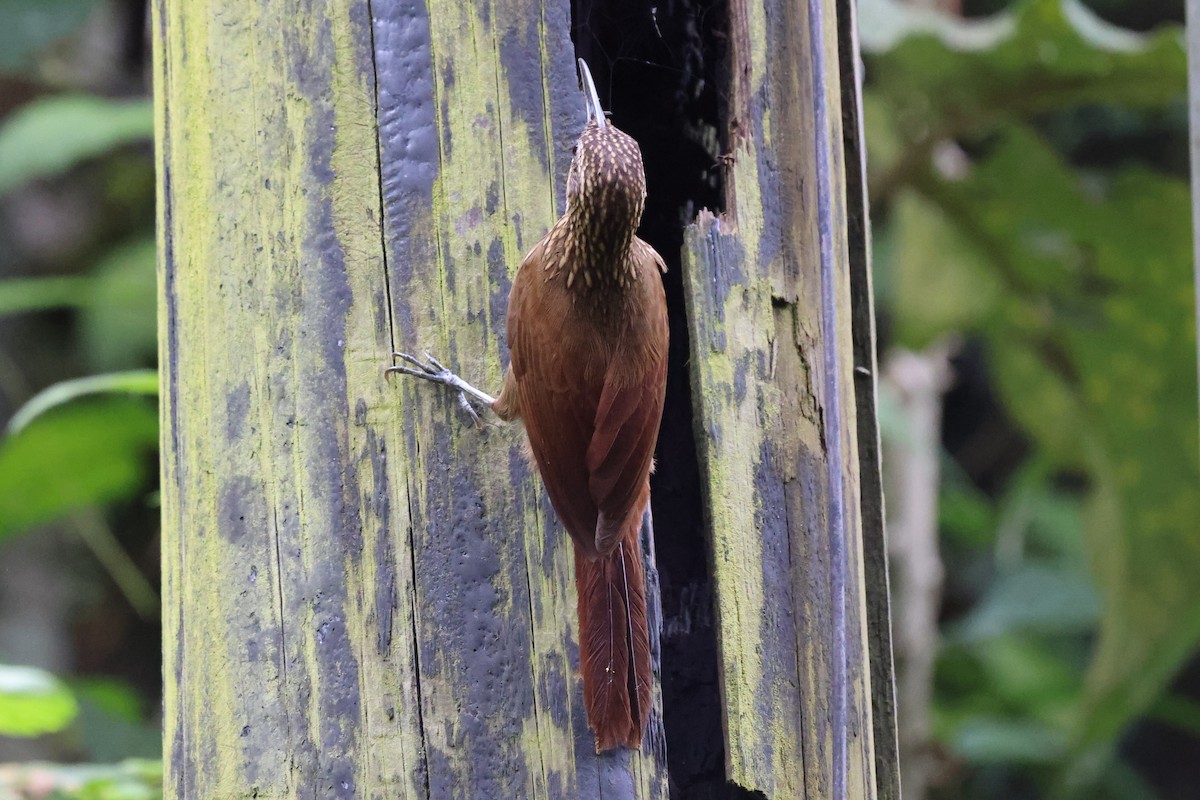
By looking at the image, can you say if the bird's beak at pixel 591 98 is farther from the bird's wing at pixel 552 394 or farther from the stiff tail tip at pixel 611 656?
the stiff tail tip at pixel 611 656

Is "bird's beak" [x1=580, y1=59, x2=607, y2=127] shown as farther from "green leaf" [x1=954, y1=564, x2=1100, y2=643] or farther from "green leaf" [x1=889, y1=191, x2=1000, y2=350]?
"green leaf" [x1=954, y1=564, x2=1100, y2=643]

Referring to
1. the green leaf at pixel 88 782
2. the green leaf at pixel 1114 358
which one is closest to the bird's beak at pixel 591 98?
the green leaf at pixel 88 782

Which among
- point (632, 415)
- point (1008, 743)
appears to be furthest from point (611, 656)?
point (1008, 743)

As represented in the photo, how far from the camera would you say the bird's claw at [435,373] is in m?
1.82

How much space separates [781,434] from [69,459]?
244 centimetres

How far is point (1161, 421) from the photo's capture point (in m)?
4.52

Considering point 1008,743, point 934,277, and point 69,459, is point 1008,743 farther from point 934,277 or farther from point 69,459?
point 69,459

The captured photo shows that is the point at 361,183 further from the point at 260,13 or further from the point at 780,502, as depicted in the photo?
the point at 780,502

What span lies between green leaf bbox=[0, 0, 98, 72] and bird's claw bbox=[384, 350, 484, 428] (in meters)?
2.93

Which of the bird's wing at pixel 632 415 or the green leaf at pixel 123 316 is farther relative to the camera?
the green leaf at pixel 123 316

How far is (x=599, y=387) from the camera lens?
2.03 metres

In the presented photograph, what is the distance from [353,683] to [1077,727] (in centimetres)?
362

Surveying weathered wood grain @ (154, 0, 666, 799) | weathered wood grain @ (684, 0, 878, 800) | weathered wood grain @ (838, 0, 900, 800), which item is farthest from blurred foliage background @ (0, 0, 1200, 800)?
weathered wood grain @ (684, 0, 878, 800)

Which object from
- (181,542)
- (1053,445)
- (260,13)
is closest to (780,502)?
(181,542)
